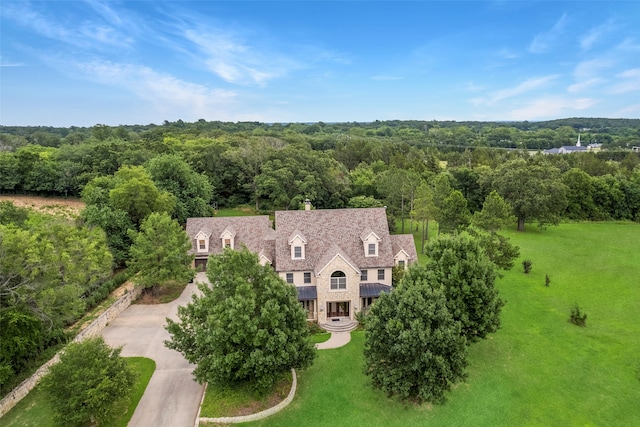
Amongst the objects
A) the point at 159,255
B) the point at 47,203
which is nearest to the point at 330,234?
the point at 159,255

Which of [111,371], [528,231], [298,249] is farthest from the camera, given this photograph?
[528,231]

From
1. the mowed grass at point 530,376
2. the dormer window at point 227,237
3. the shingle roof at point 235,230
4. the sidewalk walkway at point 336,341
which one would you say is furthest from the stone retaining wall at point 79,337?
the sidewalk walkway at point 336,341

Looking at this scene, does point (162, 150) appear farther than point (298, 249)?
Yes

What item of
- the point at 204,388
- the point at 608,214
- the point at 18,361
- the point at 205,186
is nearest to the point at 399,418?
the point at 204,388

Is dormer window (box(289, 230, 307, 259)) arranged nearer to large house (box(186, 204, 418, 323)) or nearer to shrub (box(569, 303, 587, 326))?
large house (box(186, 204, 418, 323))

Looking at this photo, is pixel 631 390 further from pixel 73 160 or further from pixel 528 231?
pixel 73 160

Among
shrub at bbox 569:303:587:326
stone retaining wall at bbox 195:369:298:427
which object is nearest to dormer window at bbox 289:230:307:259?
stone retaining wall at bbox 195:369:298:427

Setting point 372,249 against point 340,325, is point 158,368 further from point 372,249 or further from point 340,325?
point 372,249
